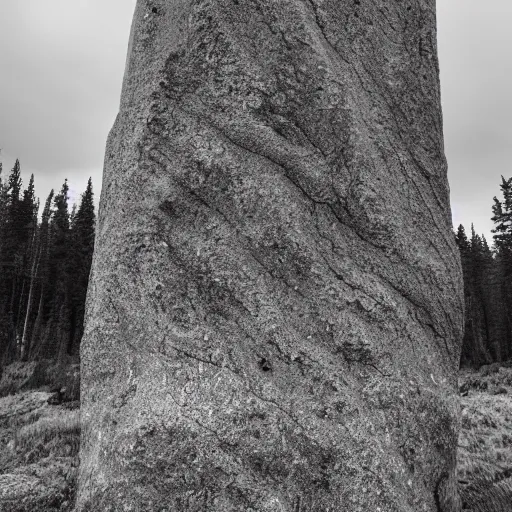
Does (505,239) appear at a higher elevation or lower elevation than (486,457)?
higher

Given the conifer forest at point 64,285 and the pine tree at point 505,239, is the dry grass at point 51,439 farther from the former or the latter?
the pine tree at point 505,239

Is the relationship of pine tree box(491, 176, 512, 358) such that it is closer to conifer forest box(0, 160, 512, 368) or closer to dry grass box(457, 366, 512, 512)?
conifer forest box(0, 160, 512, 368)

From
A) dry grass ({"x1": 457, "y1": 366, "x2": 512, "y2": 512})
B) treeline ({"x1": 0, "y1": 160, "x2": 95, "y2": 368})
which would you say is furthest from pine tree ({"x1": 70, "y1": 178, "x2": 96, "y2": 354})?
dry grass ({"x1": 457, "y1": 366, "x2": 512, "y2": 512})

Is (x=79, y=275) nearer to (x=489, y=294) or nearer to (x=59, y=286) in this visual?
(x=59, y=286)

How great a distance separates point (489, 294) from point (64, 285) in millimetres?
37327

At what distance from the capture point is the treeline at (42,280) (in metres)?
31.6

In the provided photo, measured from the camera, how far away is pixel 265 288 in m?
3.29

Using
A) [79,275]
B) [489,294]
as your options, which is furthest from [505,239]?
[79,275]

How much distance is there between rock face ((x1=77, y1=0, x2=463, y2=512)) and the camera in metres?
2.94

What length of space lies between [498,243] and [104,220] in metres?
38.3

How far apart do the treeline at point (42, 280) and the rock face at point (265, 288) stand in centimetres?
2593

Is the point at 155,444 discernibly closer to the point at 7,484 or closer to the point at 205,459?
the point at 205,459

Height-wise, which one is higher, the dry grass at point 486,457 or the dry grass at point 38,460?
the dry grass at point 486,457

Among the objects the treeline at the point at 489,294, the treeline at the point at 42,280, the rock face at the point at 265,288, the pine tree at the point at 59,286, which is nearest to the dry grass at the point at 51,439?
the rock face at the point at 265,288
